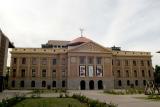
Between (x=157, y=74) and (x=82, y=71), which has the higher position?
(x=82, y=71)

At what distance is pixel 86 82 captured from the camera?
58.6 metres

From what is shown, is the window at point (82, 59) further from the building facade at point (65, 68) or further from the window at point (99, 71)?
the window at point (99, 71)

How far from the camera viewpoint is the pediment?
196 feet

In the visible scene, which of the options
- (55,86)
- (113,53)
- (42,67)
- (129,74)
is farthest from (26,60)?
(129,74)

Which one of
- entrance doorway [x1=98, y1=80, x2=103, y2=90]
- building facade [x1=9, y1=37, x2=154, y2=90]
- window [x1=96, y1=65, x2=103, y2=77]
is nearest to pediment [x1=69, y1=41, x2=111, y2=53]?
building facade [x1=9, y1=37, x2=154, y2=90]

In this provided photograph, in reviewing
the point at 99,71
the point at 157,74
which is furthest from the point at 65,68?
the point at 157,74

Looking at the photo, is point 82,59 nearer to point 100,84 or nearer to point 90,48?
point 90,48

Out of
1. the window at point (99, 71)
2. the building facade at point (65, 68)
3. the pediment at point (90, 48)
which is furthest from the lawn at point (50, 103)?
the window at point (99, 71)

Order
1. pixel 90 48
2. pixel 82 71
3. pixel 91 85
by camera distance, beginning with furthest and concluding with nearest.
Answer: pixel 90 48 → pixel 91 85 → pixel 82 71

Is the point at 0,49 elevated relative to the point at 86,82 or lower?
elevated

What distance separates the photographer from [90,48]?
199 ft

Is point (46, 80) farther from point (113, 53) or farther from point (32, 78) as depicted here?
point (113, 53)

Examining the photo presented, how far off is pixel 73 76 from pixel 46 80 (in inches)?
359

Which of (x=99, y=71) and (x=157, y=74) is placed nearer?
(x=99, y=71)
